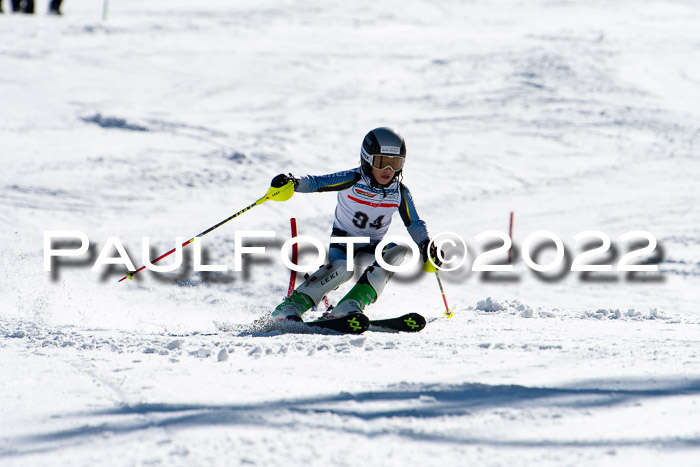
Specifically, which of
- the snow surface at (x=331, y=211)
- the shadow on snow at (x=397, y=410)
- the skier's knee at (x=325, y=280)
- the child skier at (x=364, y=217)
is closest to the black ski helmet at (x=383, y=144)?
the child skier at (x=364, y=217)

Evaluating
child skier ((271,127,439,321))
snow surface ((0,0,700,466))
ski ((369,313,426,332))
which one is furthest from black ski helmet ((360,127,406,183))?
snow surface ((0,0,700,466))

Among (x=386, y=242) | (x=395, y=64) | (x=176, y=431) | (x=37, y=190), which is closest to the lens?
(x=176, y=431)

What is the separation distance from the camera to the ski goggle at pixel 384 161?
5227mm

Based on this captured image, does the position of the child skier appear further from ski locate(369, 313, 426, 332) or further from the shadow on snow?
the shadow on snow

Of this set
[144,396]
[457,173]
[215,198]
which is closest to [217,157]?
[215,198]

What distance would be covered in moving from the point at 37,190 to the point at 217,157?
2.78 m

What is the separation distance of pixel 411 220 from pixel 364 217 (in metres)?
0.35

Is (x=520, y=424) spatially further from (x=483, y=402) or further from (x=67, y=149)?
(x=67, y=149)

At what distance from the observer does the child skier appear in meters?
5.06

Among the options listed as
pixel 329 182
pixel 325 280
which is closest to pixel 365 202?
pixel 329 182

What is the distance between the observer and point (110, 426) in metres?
2.56

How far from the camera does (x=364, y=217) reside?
5.44 metres

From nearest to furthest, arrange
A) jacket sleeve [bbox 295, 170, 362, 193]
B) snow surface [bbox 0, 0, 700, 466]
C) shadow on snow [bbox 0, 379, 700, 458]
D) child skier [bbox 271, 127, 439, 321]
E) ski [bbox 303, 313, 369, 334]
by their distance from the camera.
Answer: shadow on snow [bbox 0, 379, 700, 458]
snow surface [bbox 0, 0, 700, 466]
ski [bbox 303, 313, 369, 334]
child skier [bbox 271, 127, 439, 321]
jacket sleeve [bbox 295, 170, 362, 193]

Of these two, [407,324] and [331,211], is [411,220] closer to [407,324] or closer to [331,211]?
[407,324]
